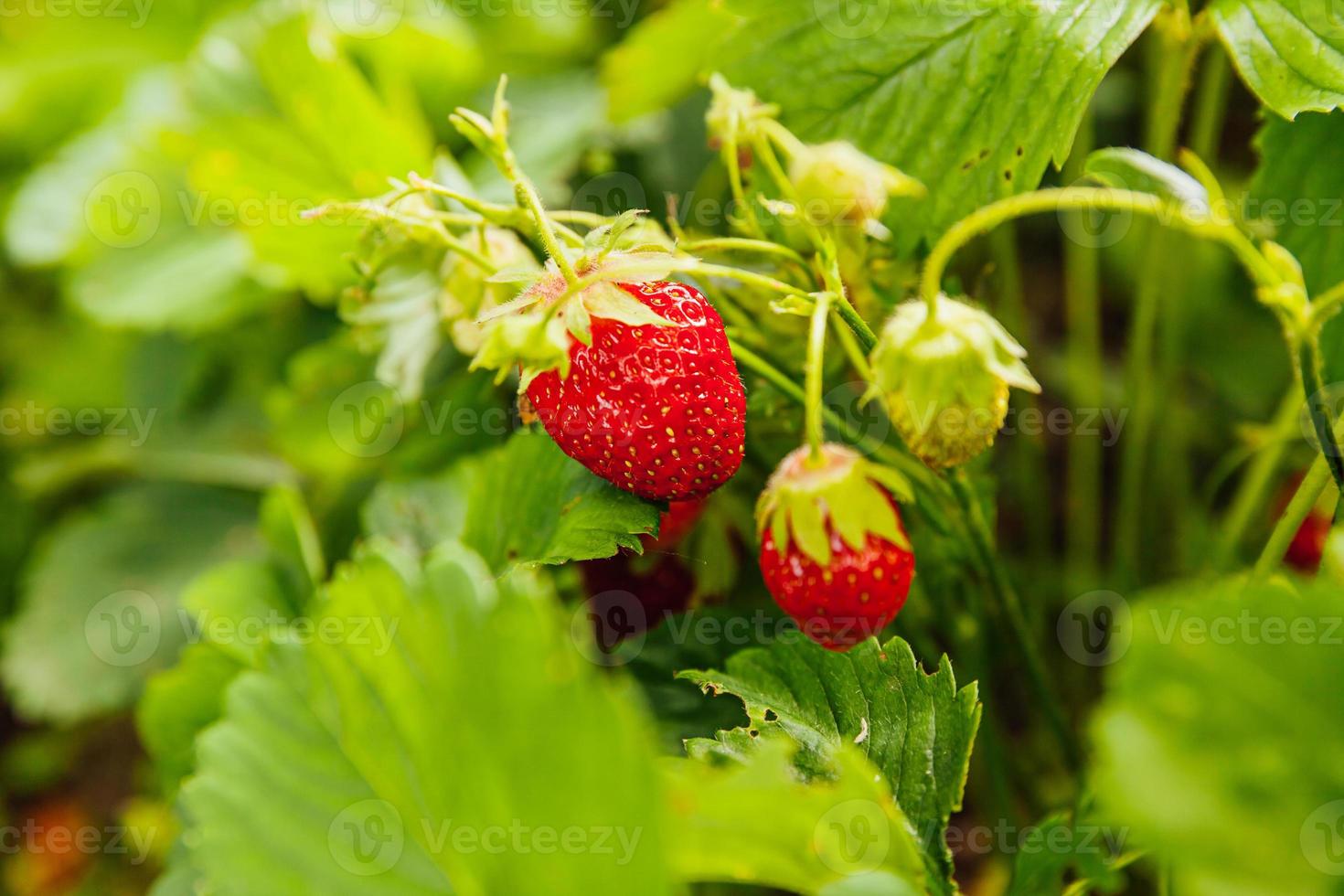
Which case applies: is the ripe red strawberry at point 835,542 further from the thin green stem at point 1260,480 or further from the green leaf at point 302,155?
the green leaf at point 302,155

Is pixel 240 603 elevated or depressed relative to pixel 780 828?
depressed

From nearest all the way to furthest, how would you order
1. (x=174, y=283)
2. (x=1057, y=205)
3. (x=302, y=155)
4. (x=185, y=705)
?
(x=1057, y=205) < (x=185, y=705) < (x=302, y=155) < (x=174, y=283)

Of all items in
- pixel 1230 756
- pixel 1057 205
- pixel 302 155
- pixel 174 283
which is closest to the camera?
pixel 1230 756

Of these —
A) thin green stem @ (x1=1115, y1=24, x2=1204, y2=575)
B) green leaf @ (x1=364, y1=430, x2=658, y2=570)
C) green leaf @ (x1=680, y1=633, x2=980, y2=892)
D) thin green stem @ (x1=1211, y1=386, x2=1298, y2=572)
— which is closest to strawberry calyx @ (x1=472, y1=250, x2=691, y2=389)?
green leaf @ (x1=364, y1=430, x2=658, y2=570)

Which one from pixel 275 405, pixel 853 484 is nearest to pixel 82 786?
pixel 275 405

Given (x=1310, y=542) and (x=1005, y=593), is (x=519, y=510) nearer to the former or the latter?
(x=1005, y=593)

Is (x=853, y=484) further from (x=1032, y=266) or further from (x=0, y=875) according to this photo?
(x=0, y=875)

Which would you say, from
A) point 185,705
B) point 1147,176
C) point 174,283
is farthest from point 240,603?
point 1147,176
